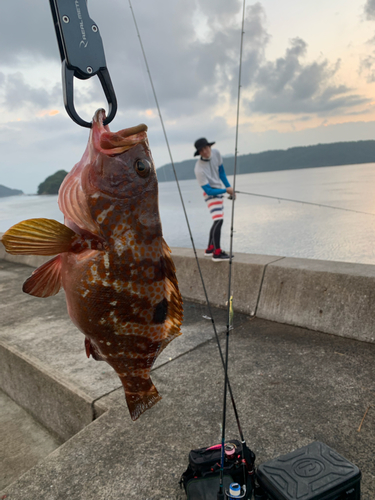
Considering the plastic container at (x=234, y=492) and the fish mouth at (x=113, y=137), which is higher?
the fish mouth at (x=113, y=137)

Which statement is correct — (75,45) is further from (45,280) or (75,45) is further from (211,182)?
(211,182)

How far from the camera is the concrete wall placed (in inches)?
158

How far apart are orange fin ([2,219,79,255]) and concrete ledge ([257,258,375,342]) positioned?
3692mm

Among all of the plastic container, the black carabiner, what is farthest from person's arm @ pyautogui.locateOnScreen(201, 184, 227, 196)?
the black carabiner

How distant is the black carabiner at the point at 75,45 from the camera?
3.37 ft

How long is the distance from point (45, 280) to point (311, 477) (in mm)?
1764

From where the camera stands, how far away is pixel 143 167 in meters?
1.25

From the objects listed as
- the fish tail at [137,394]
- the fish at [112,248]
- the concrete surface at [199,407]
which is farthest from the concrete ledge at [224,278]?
the fish at [112,248]

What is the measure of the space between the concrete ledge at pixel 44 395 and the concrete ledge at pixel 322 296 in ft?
8.41

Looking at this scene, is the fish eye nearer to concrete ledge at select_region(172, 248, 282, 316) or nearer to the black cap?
concrete ledge at select_region(172, 248, 282, 316)

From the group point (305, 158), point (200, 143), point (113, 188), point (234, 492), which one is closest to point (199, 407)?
point (234, 492)

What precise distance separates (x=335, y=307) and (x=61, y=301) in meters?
4.37

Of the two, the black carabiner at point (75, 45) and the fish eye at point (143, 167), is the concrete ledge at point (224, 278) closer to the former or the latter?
the fish eye at point (143, 167)

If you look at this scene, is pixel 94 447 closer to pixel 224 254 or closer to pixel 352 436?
pixel 352 436
